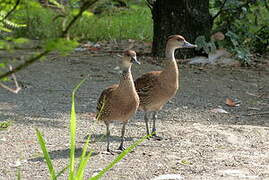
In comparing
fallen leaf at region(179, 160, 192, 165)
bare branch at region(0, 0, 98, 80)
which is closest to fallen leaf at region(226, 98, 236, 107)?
fallen leaf at region(179, 160, 192, 165)

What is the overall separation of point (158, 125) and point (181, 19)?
362 cm

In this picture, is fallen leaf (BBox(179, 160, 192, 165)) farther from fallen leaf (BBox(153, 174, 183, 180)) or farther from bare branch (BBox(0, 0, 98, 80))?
bare branch (BBox(0, 0, 98, 80))

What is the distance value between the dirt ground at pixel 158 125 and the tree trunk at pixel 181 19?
619mm

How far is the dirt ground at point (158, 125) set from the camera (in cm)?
522

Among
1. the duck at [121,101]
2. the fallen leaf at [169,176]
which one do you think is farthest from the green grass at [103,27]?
the fallen leaf at [169,176]

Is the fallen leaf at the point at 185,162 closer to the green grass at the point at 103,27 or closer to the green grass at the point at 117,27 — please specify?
the green grass at the point at 103,27

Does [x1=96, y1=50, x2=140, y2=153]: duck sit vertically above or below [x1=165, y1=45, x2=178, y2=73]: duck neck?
below

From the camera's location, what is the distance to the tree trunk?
10164 millimetres

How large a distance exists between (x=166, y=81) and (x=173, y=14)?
3.95m

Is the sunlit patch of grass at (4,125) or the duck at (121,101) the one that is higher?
the duck at (121,101)

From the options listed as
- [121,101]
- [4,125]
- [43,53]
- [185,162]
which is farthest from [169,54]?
[43,53]

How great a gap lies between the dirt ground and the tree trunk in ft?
2.03

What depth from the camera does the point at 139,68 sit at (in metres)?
9.72

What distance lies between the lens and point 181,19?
10.2m
